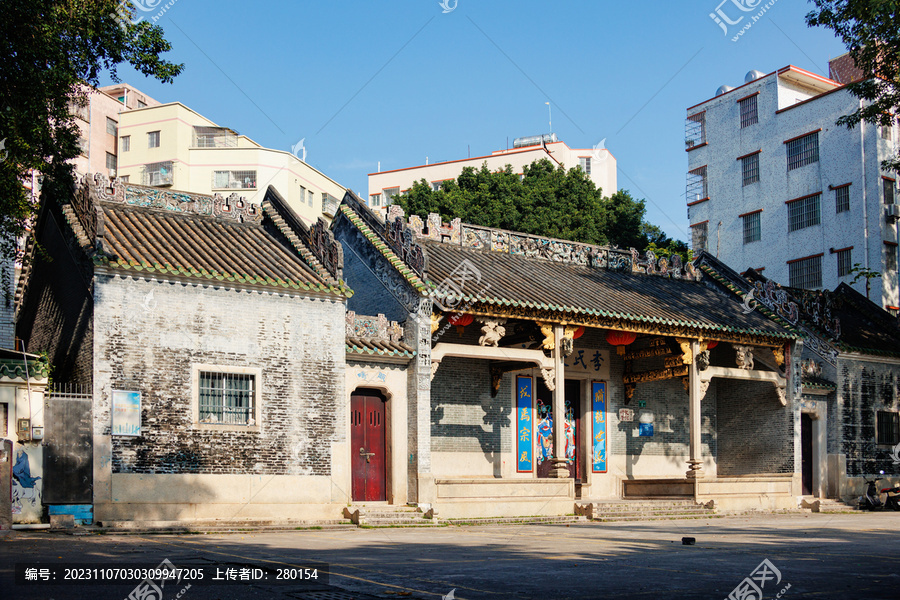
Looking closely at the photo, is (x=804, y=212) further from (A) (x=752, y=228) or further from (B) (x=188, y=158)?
(B) (x=188, y=158)

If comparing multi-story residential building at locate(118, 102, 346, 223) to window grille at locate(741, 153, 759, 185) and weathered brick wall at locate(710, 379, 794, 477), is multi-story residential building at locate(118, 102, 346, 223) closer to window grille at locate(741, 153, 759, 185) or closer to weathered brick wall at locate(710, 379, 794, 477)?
window grille at locate(741, 153, 759, 185)

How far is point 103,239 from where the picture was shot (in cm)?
1473

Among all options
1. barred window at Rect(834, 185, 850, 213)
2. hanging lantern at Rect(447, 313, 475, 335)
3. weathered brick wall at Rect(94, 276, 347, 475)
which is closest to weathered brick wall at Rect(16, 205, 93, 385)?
weathered brick wall at Rect(94, 276, 347, 475)

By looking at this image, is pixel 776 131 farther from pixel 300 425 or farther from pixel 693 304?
pixel 300 425

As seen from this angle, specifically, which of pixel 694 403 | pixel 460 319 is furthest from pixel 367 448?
pixel 694 403

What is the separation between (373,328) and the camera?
57.2ft

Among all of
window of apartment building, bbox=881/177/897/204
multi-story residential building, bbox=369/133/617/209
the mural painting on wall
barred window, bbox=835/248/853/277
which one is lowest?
the mural painting on wall

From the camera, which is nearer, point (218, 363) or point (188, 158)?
point (218, 363)

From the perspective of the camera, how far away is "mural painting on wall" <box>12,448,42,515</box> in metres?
13.4

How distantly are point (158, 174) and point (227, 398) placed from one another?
1420 inches

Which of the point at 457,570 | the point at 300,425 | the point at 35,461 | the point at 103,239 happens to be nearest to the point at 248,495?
the point at 300,425

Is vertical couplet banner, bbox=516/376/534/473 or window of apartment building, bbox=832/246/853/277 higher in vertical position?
window of apartment building, bbox=832/246/853/277

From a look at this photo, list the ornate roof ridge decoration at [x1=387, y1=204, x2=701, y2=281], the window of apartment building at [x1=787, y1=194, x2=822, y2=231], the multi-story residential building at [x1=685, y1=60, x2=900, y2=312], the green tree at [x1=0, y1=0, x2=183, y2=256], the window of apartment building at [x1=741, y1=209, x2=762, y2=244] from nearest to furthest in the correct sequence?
1. the green tree at [x1=0, y1=0, x2=183, y2=256]
2. the ornate roof ridge decoration at [x1=387, y1=204, x2=701, y2=281]
3. the multi-story residential building at [x1=685, y1=60, x2=900, y2=312]
4. the window of apartment building at [x1=787, y1=194, x2=822, y2=231]
5. the window of apartment building at [x1=741, y1=209, x2=762, y2=244]

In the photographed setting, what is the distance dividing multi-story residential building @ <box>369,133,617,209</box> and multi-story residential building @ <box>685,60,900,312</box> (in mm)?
13863
